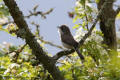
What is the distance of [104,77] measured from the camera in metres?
3.12

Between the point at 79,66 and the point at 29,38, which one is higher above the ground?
the point at 29,38

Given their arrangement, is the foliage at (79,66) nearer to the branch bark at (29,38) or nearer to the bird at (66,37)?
the branch bark at (29,38)

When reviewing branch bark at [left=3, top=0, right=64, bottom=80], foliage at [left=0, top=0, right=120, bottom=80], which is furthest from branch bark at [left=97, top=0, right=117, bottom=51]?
branch bark at [left=3, top=0, right=64, bottom=80]

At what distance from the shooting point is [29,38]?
4387 millimetres

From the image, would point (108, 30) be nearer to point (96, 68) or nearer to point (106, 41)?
point (106, 41)

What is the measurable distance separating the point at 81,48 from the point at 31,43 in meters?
1.04

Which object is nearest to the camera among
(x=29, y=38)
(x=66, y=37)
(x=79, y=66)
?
(x=79, y=66)

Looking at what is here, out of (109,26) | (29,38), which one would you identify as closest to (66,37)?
(109,26)

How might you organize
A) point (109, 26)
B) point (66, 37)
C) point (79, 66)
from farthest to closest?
point (66, 37), point (109, 26), point (79, 66)

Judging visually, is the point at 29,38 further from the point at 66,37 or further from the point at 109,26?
the point at 109,26

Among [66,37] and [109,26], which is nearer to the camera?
[109,26]

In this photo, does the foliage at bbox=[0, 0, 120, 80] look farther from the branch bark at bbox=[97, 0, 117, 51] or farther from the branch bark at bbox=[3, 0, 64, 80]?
the branch bark at bbox=[97, 0, 117, 51]

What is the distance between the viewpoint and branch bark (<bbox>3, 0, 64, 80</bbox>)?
430cm

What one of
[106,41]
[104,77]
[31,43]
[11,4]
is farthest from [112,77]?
[106,41]
